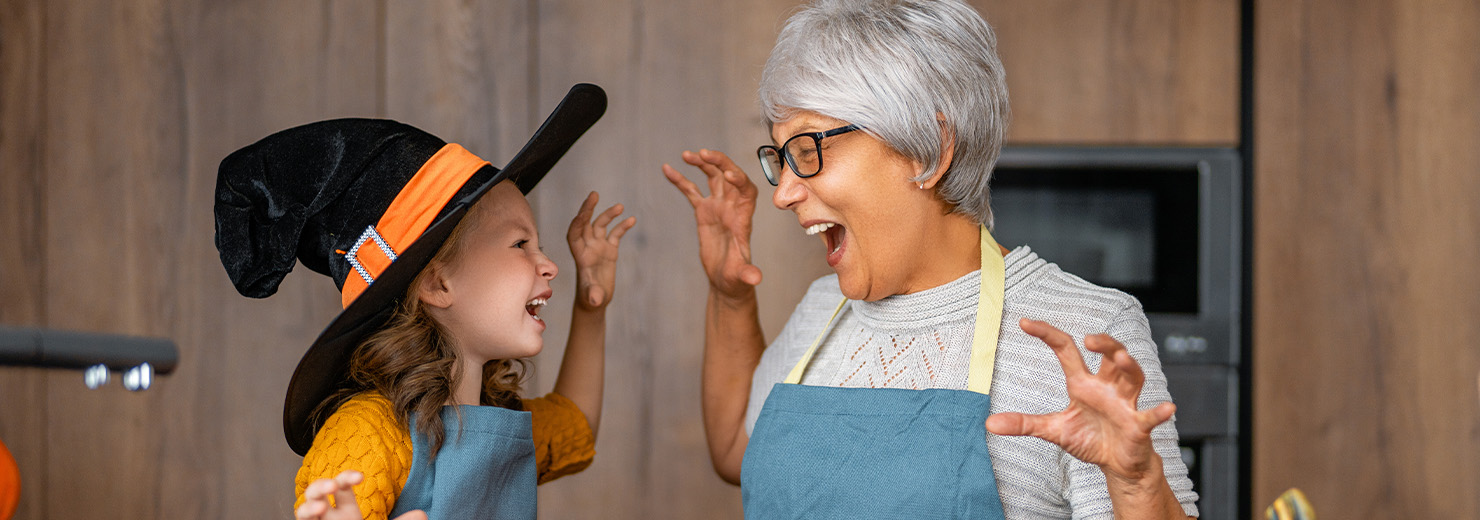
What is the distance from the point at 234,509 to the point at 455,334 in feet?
3.76

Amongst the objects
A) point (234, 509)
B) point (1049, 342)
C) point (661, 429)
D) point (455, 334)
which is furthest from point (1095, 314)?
point (234, 509)

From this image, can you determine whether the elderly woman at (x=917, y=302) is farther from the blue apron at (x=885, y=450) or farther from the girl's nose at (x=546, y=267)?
the girl's nose at (x=546, y=267)

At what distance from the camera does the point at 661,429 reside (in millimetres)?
2186

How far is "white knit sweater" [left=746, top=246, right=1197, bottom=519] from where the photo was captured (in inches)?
43.5

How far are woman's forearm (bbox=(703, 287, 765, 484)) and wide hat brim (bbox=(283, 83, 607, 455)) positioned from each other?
420mm

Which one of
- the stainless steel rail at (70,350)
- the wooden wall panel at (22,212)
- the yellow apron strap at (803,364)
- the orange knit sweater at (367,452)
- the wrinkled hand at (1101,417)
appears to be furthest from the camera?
the wooden wall panel at (22,212)

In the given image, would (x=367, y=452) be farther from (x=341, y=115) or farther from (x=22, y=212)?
(x=22, y=212)

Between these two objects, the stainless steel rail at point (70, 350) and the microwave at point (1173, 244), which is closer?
the stainless steel rail at point (70, 350)

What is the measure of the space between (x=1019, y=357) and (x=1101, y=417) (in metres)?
0.31

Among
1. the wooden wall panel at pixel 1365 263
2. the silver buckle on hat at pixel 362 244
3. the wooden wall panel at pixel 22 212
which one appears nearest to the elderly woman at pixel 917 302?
the silver buckle on hat at pixel 362 244

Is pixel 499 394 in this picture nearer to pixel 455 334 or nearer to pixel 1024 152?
pixel 455 334

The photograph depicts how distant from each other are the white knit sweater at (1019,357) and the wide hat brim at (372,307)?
468 mm

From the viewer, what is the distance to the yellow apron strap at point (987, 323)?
1186 mm

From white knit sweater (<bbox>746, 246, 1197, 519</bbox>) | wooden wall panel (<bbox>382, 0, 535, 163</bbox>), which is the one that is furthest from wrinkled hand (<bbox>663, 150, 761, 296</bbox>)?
wooden wall panel (<bbox>382, 0, 535, 163</bbox>)
